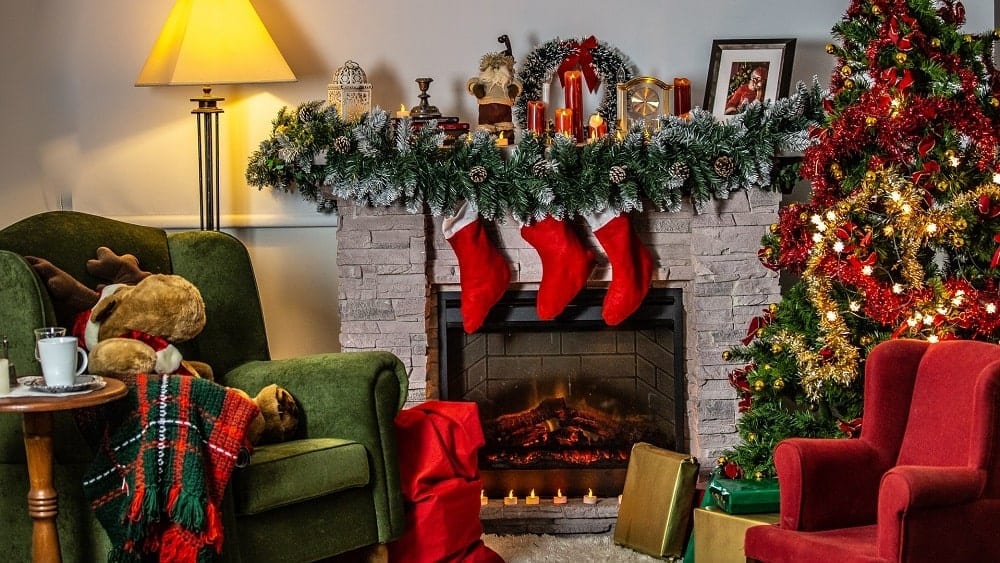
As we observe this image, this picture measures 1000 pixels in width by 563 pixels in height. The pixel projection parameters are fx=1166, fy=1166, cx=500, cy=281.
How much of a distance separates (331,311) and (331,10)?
3.35ft

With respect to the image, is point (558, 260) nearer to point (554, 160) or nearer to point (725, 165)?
point (554, 160)

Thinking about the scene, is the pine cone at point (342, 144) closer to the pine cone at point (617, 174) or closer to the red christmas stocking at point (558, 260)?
the red christmas stocking at point (558, 260)

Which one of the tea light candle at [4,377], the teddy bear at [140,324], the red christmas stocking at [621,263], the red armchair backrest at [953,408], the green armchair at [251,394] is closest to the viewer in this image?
the tea light candle at [4,377]

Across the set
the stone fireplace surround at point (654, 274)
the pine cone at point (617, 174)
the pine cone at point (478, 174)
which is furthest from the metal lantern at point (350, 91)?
the pine cone at point (617, 174)

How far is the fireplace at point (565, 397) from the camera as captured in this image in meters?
3.95

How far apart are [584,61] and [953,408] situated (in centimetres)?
177

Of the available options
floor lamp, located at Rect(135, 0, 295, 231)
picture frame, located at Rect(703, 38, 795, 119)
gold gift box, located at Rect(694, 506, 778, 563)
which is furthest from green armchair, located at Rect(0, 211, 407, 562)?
picture frame, located at Rect(703, 38, 795, 119)

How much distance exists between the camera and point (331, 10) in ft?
13.0

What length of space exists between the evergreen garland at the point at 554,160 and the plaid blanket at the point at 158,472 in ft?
3.79

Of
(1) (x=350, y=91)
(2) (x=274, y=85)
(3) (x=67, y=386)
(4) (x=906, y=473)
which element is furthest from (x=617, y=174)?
(3) (x=67, y=386)

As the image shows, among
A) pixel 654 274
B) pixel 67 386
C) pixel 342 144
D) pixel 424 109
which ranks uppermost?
pixel 424 109

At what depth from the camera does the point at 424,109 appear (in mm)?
3686

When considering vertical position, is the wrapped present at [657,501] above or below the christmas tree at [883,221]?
below

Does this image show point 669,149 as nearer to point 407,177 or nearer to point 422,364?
point 407,177
